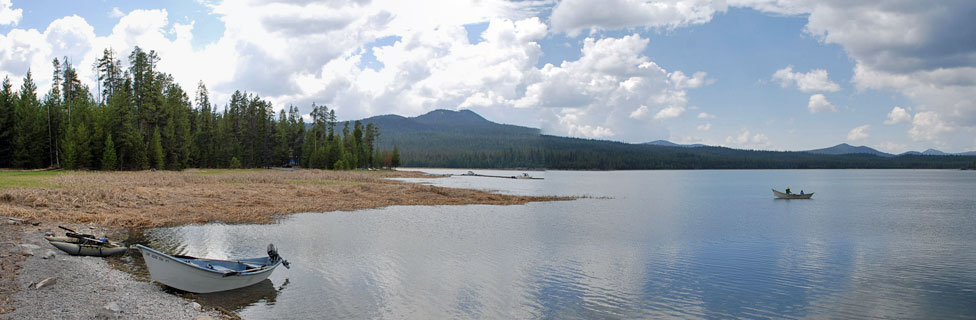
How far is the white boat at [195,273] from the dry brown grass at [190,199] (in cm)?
1490

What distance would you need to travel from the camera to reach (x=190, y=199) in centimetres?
4128

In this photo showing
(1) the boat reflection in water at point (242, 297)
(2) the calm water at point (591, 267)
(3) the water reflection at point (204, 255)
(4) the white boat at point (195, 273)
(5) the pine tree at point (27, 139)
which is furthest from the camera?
(5) the pine tree at point (27, 139)

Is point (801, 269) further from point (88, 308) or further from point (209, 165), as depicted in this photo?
point (209, 165)

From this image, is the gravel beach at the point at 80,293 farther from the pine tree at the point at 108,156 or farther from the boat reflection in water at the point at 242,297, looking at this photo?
the pine tree at the point at 108,156

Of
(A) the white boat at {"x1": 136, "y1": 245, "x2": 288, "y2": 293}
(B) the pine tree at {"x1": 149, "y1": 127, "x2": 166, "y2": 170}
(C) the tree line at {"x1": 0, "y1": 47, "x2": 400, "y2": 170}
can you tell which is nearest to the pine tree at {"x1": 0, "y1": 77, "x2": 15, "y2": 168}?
(C) the tree line at {"x1": 0, "y1": 47, "x2": 400, "y2": 170}

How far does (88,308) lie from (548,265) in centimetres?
1618

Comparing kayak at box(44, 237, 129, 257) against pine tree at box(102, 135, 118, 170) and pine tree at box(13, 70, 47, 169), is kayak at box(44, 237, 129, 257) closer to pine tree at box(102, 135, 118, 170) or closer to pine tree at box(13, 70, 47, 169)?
pine tree at box(102, 135, 118, 170)

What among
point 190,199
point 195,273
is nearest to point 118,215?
point 190,199

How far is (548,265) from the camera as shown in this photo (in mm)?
23312

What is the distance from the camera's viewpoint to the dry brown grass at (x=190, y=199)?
29.8 meters

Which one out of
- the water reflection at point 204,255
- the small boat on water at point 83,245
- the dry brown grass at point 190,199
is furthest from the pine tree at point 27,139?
the small boat on water at point 83,245

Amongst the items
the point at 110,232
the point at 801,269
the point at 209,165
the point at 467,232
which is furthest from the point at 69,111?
the point at 801,269

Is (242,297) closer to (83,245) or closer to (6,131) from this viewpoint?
(83,245)

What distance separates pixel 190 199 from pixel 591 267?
3318 centimetres
